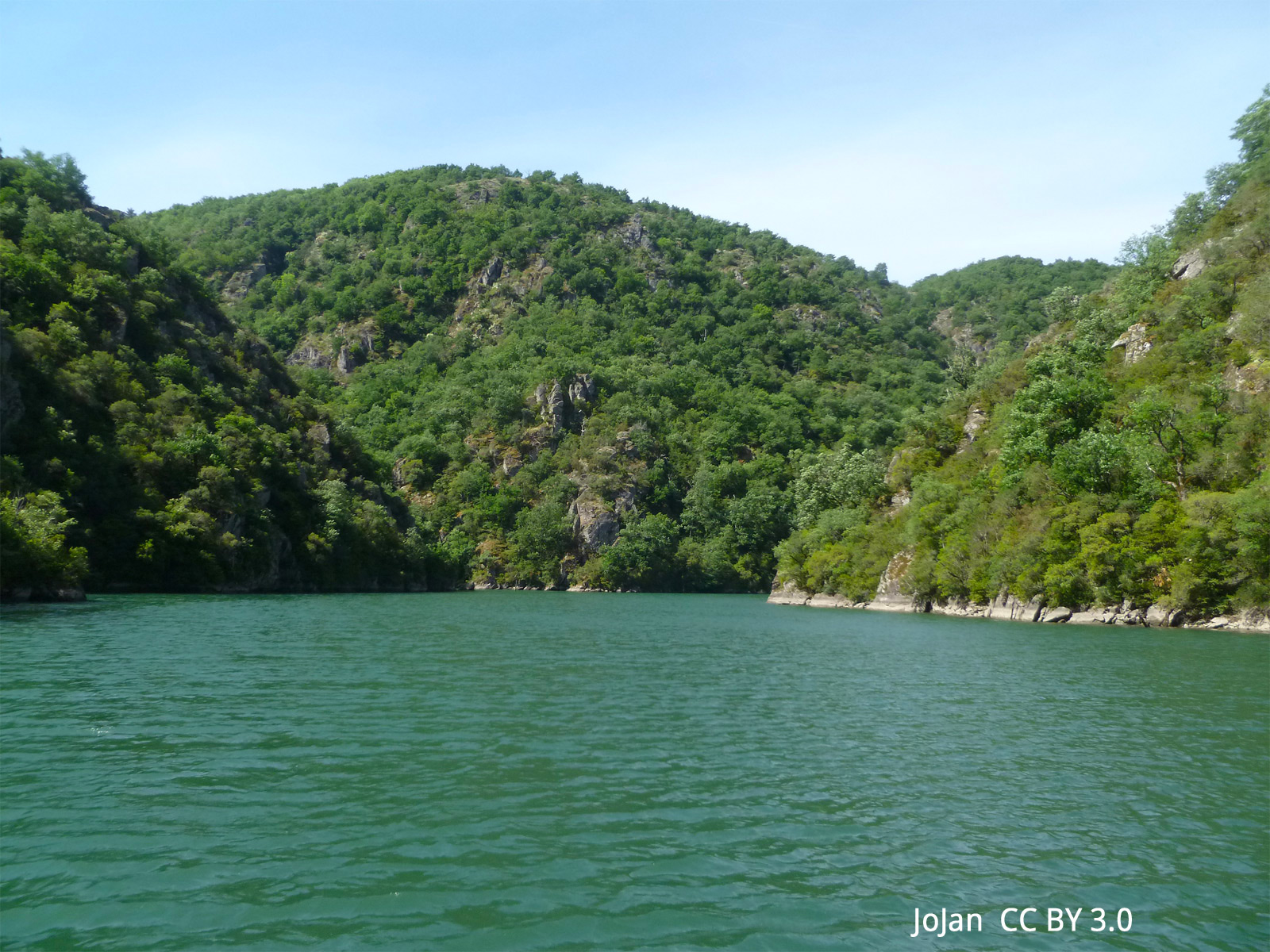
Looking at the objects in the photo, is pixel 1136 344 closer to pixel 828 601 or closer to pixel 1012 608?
pixel 1012 608

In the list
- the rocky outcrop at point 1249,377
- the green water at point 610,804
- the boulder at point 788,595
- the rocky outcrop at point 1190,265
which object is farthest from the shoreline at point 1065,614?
the rocky outcrop at point 1190,265

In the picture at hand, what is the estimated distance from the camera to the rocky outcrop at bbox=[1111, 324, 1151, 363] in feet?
277

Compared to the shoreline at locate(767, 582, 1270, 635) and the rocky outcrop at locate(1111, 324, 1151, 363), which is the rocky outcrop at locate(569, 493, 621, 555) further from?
the rocky outcrop at locate(1111, 324, 1151, 363)

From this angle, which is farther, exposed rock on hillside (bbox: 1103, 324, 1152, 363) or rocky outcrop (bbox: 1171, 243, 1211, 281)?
rocky outcrop (bbox: 1171, 243, 1211, 281)

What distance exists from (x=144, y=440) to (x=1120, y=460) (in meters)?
92.2

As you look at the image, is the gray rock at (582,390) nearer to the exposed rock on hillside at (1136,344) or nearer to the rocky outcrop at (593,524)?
the rocky outcrop at (593,524)

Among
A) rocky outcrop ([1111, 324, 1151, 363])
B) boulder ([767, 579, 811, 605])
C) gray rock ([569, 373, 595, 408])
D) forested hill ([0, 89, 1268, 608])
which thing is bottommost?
boulder ([767, 579, 811, 605])

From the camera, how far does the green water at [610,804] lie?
39.4ft

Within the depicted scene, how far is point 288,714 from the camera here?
24.8m

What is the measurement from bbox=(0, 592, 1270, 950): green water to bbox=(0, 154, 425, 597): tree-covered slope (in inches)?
1874

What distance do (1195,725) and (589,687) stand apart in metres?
18.4

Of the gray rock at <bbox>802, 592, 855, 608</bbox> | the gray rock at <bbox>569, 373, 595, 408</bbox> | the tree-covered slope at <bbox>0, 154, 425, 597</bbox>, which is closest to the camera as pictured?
the tree-covered slope at <bbox>0, 154, 425, 597</bbox>

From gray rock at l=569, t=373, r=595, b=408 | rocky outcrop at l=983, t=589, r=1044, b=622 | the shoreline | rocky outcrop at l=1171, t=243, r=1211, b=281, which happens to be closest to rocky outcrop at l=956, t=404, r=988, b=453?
the shoreline

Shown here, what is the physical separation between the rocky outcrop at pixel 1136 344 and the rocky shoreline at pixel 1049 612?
2861cm
